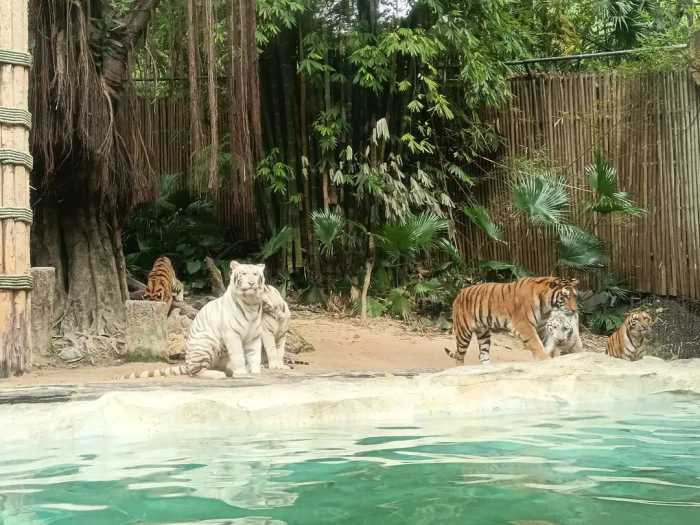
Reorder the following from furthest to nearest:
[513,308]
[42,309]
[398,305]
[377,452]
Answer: [398,305], [513,308], [42,309], [377,452]

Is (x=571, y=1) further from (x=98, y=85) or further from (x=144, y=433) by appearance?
(x=144, y=433)

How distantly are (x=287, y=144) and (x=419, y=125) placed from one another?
1629mm

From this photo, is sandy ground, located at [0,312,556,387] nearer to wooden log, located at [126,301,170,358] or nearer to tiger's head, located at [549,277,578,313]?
wooden log, located at [126,301,170,358]

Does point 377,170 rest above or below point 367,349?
above

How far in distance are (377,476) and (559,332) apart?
4.40m

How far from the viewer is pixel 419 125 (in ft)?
37.4

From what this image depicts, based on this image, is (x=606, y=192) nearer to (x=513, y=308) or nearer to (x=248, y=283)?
(x=513, y=308)

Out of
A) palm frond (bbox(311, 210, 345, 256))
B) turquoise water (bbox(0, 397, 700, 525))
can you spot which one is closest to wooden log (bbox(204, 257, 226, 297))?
palm frond (bbox(311, 210, 345, 256))

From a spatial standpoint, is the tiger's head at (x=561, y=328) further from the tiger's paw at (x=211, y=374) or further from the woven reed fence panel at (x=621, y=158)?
the woven reed fence panel at (x=621, y=158)

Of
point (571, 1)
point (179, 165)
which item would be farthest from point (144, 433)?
point (571, 1)

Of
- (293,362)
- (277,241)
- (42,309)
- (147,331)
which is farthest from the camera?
(277,241)

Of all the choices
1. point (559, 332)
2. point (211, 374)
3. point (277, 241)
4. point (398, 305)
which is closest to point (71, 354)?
point (211, 374)

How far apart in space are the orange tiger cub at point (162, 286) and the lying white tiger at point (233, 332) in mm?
2656

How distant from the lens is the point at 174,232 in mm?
11984
